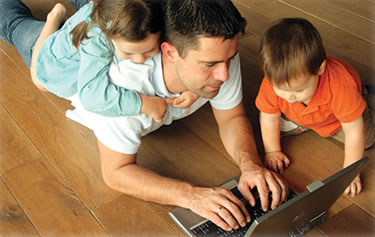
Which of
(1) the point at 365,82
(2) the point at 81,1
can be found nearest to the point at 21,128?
(2) the point at 81,1

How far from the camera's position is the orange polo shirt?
139cm

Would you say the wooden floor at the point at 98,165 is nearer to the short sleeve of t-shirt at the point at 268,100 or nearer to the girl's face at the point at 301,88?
the short sleeve of t-shirt at the point at 268,100

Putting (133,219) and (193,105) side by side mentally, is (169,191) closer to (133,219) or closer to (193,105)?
(133,219)

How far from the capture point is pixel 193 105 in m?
1.66

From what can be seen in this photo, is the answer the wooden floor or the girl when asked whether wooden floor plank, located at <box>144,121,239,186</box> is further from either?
the girl

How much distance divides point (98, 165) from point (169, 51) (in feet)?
1.78

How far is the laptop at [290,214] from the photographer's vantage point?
102cm

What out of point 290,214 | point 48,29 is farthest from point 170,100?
point 48,29

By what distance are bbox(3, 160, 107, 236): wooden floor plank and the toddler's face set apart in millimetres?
738

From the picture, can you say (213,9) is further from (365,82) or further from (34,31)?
(34,31)

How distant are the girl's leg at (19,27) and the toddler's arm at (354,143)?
1451 millimetres

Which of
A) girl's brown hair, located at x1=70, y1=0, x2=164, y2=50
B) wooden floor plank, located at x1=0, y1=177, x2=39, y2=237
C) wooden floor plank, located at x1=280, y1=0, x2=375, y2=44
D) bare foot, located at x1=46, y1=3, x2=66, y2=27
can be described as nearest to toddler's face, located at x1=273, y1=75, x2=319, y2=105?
girl's brown hair, located at x1=70, y1=0, x2=164, y2=50

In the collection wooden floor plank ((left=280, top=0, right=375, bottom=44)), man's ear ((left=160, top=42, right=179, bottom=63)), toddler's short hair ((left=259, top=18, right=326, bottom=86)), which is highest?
toddler's short hair ((left=259, top=18, right=326, bottom=86))

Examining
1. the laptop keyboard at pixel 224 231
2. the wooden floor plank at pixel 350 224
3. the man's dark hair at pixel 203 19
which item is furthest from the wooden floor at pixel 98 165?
the man's dark hair at pixel 203 19
